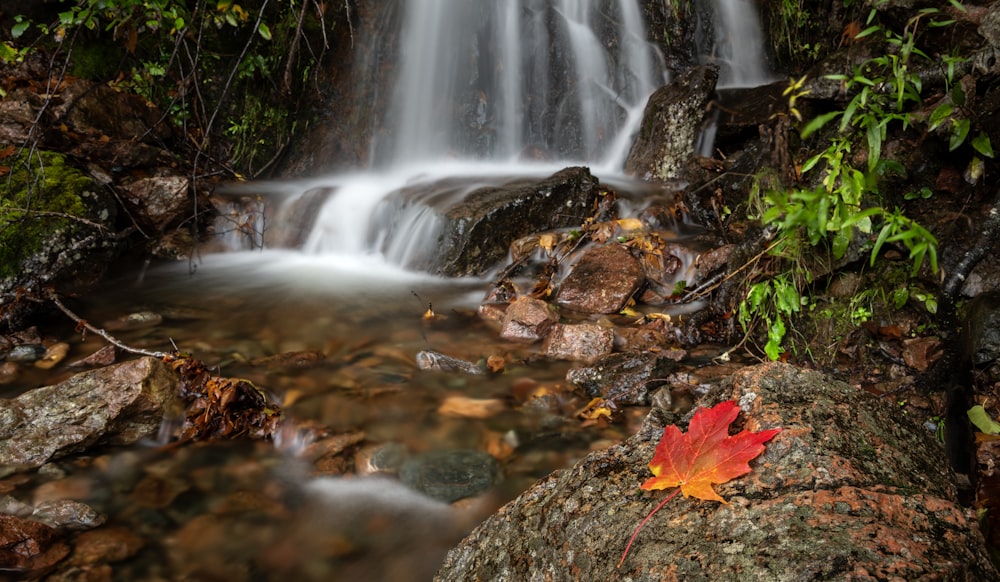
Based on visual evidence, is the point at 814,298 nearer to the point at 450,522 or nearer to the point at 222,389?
the point at 450,522

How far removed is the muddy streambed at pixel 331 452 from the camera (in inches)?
95.7

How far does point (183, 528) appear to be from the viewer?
2512 millimetres

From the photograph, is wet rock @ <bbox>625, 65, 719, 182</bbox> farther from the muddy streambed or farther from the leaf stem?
the leaf stem

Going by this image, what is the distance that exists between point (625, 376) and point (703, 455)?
2.19m

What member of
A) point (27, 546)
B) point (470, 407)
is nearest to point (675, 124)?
point (470, 407)

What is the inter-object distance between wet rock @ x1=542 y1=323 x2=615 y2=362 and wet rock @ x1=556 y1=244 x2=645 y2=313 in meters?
0.69

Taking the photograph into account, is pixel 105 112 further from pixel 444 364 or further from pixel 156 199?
pixel 444 364

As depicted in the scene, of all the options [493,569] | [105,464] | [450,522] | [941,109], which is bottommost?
[450,522]

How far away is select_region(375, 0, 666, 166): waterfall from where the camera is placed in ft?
30.9

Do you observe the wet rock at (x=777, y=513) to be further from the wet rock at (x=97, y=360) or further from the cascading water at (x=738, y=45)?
the cascading water at (x=738, y=45)

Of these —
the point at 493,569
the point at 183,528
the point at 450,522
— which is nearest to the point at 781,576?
the point at 493,569

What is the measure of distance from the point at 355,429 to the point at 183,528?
99cm

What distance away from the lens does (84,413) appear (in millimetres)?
2943

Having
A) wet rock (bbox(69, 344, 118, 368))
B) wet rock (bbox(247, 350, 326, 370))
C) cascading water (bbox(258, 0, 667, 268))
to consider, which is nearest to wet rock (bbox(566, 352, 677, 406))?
wet rock (bbox(247, 350, 326, 370))
